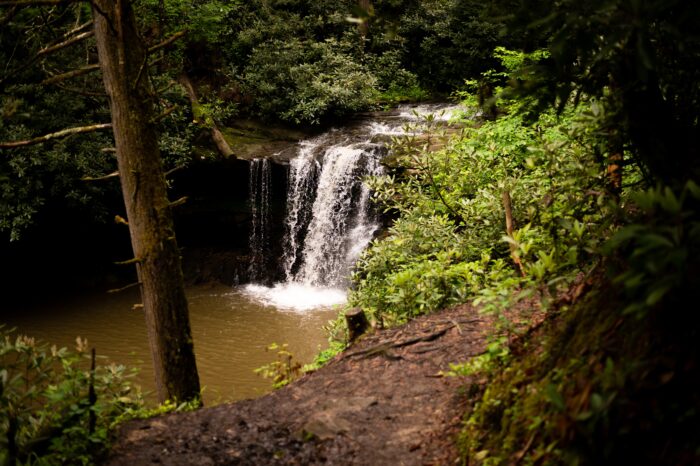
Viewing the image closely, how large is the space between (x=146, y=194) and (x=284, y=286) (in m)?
8.19

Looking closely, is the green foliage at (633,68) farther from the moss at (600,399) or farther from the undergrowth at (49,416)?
the undergrowth at (49,416)

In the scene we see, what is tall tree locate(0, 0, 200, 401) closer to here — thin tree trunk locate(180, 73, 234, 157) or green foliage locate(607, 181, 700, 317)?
green foliage locate(607, 181, 700, 317)

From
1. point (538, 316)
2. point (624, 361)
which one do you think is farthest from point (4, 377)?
point (538, 316)

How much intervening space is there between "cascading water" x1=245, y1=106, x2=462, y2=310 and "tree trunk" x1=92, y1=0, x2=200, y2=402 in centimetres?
689

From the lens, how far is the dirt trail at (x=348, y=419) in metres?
3.32

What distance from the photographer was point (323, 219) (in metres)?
13.0

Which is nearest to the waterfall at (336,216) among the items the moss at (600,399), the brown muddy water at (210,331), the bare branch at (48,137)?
the brown muddy water at (210,331)

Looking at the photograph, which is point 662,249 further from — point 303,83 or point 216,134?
point 303,83

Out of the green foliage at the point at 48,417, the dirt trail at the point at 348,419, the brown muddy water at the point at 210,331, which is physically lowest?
the brown muddy water at the point at 210,331

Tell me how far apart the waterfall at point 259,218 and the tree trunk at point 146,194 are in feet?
26.5

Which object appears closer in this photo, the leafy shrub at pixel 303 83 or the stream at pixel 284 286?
the stream at pixel 284 286

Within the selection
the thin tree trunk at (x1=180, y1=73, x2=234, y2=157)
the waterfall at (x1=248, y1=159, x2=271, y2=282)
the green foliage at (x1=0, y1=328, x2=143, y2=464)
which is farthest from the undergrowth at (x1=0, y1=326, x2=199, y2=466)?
the waterfall at (x1=248, y1=159, x2=271, y2=282)

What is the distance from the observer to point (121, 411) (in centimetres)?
427

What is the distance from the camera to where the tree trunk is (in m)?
4.66
